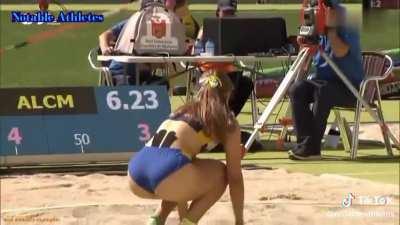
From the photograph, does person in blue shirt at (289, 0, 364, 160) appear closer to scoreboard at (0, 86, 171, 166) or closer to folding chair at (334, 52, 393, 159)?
folding chair at (334, 52, 393, 159)

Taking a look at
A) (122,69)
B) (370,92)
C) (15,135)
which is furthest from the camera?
(122,69)

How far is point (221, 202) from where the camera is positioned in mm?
6090

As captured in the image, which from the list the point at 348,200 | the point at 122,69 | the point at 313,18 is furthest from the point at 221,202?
the point at 122,69

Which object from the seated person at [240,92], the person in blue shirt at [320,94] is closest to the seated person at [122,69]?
the seated person at [240,92]

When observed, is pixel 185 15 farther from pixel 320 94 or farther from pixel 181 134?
pixel 181 134

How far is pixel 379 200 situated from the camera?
243 inches

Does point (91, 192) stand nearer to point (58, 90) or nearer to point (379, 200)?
point (58, 90)

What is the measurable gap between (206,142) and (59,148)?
8.59 feet

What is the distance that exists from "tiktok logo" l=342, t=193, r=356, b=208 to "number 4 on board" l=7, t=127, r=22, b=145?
2.49 meters

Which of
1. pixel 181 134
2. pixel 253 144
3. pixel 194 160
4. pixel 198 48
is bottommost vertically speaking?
pixel 253 144

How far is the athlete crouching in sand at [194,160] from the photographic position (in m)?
4.86

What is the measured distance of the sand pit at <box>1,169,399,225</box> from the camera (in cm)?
582

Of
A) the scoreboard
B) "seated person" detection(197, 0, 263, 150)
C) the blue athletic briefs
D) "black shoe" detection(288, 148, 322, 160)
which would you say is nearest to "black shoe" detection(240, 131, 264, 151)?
"seated person" detection(197, 0, 263, 150)

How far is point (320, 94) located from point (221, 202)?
2089mm
